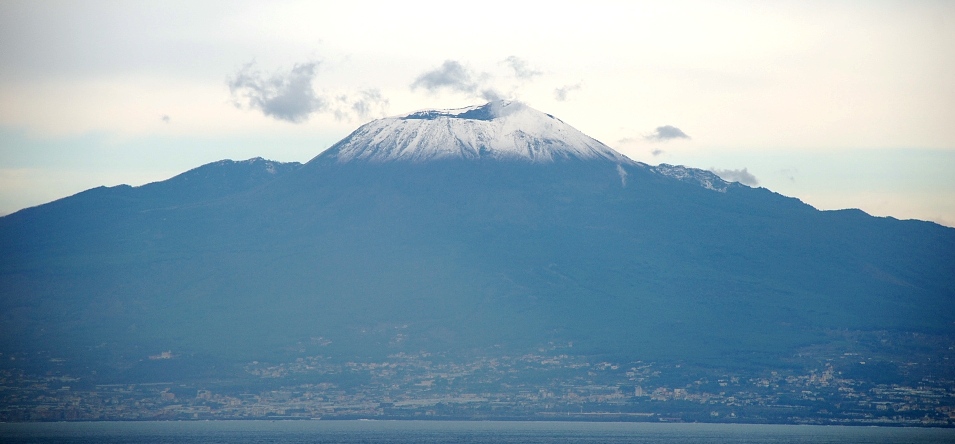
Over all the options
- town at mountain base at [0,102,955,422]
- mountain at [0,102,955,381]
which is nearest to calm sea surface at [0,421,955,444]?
town at mountain base at [0,102,955,422]

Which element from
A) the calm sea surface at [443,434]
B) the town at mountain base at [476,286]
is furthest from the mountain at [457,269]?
the calm sea surface at [443,434]

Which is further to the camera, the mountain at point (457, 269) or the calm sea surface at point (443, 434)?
the mountain at point (457, 269)

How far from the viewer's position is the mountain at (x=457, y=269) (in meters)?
157

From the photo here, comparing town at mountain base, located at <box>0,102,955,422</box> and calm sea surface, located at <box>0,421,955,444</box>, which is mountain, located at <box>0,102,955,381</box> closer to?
town at mountain base, located at <box>0,102,955,422</box>

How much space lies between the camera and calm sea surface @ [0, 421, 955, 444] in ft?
390

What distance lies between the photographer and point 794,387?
146 meters

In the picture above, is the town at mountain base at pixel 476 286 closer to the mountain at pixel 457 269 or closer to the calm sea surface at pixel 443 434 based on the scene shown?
the mountain at pixel 457 269

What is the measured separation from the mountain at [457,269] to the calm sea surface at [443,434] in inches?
323

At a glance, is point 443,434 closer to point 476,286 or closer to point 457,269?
point 476,286

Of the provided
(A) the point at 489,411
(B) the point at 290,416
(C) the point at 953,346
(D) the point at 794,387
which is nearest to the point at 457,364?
(A) the point at 489,411

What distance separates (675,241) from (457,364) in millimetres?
45853

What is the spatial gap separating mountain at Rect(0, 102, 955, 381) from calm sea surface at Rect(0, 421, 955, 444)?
323 inches

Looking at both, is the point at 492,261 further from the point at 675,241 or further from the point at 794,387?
the point at 794,387

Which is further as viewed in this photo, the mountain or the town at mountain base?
the mountain
